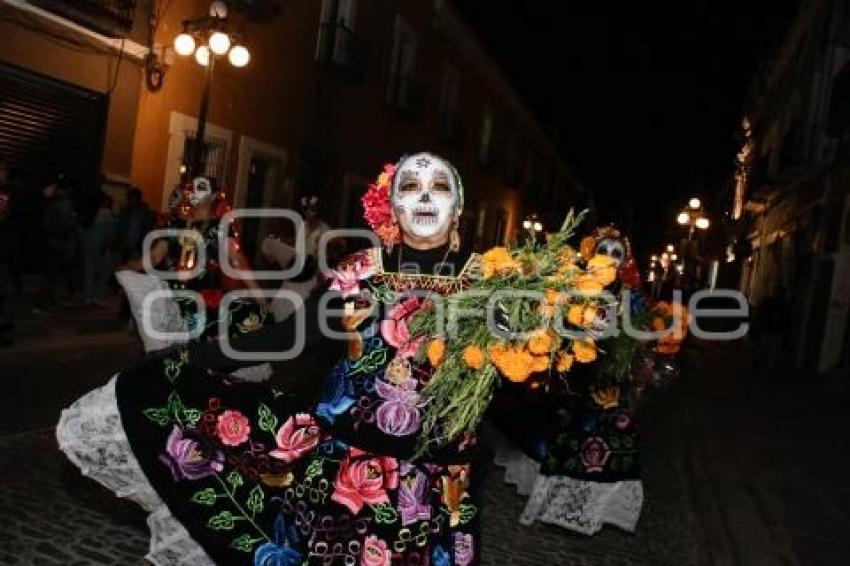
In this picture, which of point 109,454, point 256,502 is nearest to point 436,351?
point 256,502

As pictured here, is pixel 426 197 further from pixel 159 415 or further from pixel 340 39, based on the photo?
pixel 340 39

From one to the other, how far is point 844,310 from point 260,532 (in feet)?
54.6

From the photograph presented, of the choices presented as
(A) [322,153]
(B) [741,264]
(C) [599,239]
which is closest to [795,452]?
(C) [599,239]

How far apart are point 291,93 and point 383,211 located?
16.2 m

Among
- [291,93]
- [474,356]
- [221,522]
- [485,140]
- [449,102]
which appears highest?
[449,102]

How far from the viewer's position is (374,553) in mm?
2785

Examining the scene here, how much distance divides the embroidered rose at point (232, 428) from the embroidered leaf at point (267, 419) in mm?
44

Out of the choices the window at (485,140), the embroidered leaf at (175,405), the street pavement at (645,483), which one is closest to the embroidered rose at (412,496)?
the embroidered leaf at (175,405)

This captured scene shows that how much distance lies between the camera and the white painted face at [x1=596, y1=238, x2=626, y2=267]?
5.94 meters

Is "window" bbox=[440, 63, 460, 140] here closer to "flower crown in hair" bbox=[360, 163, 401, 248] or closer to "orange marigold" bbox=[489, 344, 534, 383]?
"flower crown in hair" bbox=[360, 163, 401, 248]

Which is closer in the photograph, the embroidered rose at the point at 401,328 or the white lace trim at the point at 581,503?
the embroidered rose at the point at 401,328

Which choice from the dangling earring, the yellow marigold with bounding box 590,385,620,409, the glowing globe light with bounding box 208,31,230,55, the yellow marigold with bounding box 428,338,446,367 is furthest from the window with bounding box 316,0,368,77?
the yellow marigold with bounding box 428,338,446,367

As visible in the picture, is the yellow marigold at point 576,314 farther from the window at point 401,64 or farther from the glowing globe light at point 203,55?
the window at point 401,64

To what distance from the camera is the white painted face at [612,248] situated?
5941 mm
